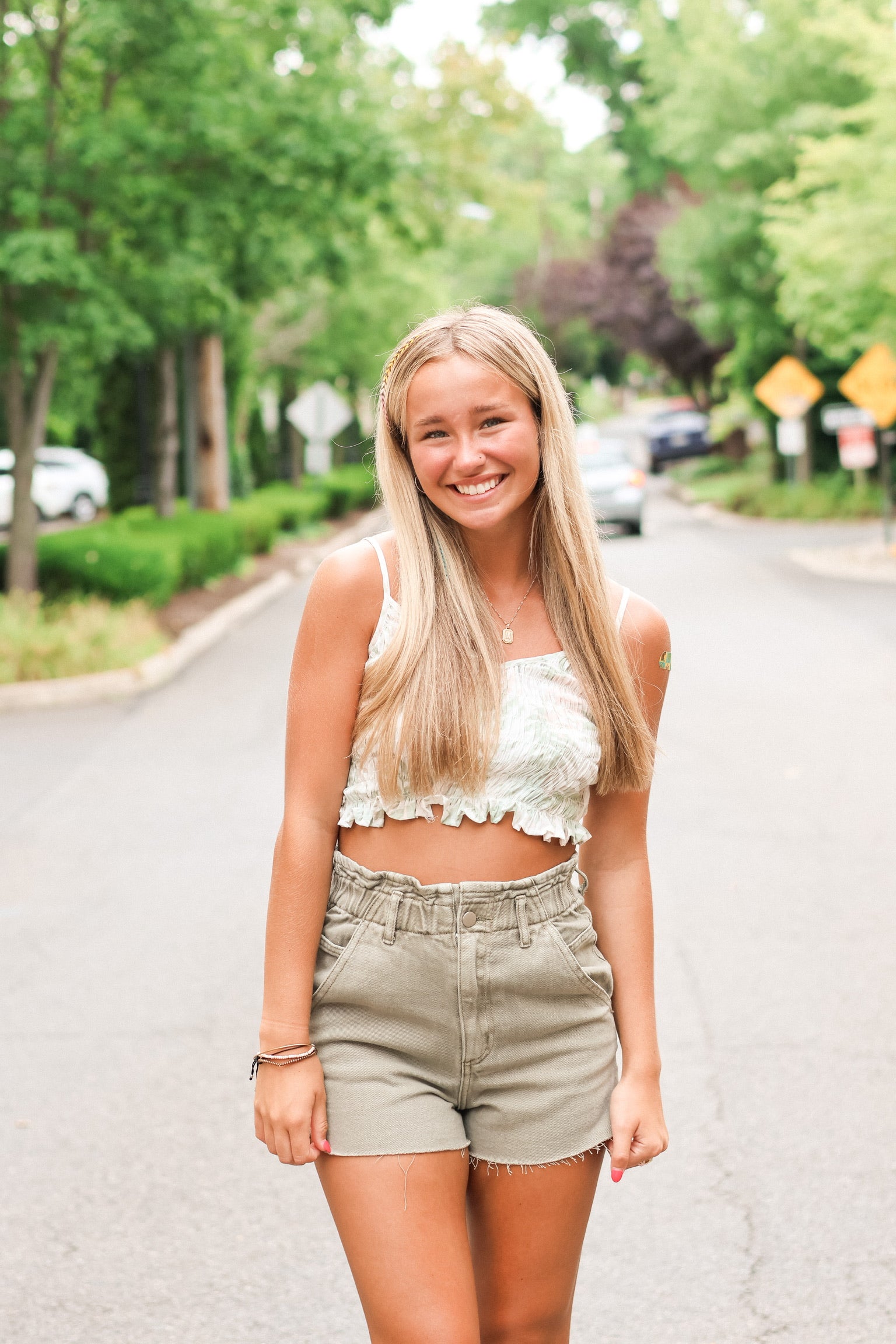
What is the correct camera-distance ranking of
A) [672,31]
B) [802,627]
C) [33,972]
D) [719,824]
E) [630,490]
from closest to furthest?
[33,972] → [719,824] → [802,627] → [630,490] → [672,31]

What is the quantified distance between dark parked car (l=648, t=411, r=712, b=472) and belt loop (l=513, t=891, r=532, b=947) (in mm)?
54298

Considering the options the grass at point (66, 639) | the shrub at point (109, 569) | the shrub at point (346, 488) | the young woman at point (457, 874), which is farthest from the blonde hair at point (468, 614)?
the shrub at point (346, 488)

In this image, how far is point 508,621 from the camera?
2367 mm

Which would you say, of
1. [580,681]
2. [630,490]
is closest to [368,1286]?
[580,681]

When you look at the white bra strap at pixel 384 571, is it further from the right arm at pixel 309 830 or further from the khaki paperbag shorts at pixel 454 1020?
the khaki paperbag shorts at pixel 454 1020

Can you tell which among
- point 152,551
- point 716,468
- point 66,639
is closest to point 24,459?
point 152,551

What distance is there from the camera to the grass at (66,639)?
12883mm

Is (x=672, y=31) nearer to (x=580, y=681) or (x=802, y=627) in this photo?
(x=802, y=627)

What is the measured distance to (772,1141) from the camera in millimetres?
4273

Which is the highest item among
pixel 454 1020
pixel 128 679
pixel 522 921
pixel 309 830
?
pixel 309 830

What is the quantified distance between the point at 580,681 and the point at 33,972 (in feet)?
13.5

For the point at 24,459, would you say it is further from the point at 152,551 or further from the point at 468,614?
the point at 468,614

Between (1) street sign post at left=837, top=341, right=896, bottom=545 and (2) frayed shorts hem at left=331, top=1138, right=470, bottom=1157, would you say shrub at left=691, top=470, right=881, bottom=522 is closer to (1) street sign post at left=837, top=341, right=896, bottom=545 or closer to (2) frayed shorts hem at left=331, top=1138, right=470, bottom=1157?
(1) street sign post at left=837, top=341, right=896, bottom=545

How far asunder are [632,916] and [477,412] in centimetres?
79
